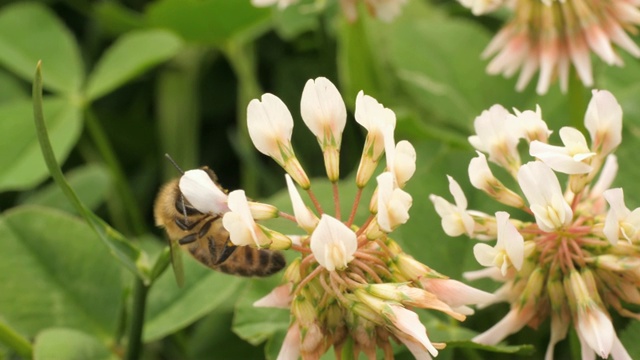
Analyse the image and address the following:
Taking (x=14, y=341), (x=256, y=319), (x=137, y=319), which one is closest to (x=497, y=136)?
(x=256, y=319)

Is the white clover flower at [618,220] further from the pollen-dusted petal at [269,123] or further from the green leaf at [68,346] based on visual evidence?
the green leaf at [68,346]

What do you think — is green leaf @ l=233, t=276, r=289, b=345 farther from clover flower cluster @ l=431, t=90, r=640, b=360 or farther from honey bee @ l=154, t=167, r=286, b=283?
clover flower cluster @ l=431, t=90, r=640, b=360

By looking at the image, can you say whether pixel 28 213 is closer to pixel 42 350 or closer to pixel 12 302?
pixel 12 302

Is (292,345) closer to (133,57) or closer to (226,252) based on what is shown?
(226,252)

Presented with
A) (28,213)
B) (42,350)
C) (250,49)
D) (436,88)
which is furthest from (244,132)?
(42,350)

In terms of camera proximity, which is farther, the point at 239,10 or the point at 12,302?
the point at 239,10

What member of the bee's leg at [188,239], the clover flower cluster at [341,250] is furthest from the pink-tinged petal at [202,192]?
the bee's leg at [188,239]
